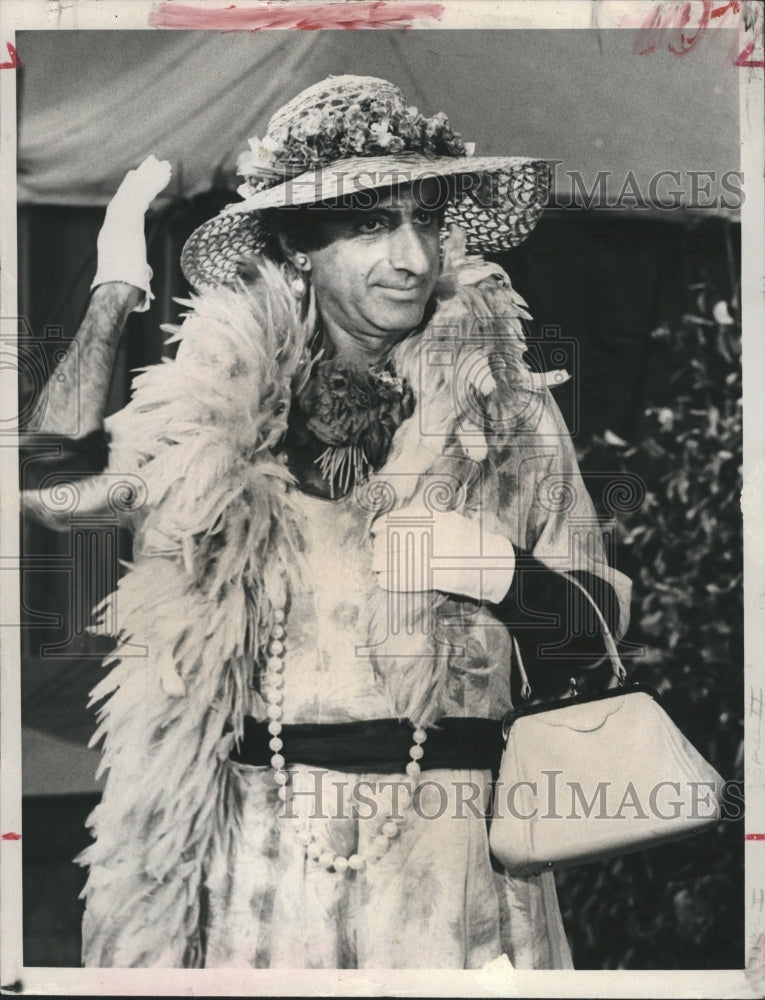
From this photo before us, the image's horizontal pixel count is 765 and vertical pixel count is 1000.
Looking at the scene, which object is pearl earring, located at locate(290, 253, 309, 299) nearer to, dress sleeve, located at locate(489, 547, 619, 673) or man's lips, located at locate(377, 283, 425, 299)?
man's lips, located at locate(377, 283, 425, 299)

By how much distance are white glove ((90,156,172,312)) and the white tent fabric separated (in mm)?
25

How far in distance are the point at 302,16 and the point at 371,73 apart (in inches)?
5.6

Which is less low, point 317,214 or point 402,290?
point 317,214

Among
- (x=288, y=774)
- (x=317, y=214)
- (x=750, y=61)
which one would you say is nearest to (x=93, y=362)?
(x=317, y=214)

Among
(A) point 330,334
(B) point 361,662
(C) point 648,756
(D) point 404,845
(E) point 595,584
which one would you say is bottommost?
(D) point 404,845

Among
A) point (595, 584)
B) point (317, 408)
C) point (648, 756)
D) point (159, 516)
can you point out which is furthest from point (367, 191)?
point (648, 756)

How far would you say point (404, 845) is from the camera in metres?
1.21

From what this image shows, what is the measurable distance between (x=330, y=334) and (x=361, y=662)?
50cm

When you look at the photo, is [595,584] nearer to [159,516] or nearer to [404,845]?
[404,845]

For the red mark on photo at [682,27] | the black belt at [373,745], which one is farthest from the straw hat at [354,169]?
the black belt at [373,745]

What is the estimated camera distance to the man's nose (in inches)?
48.4

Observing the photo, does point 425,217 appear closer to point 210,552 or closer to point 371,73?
point 371,73

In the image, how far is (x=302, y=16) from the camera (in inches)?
49.0

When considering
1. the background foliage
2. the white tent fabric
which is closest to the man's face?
the white tent fabric
